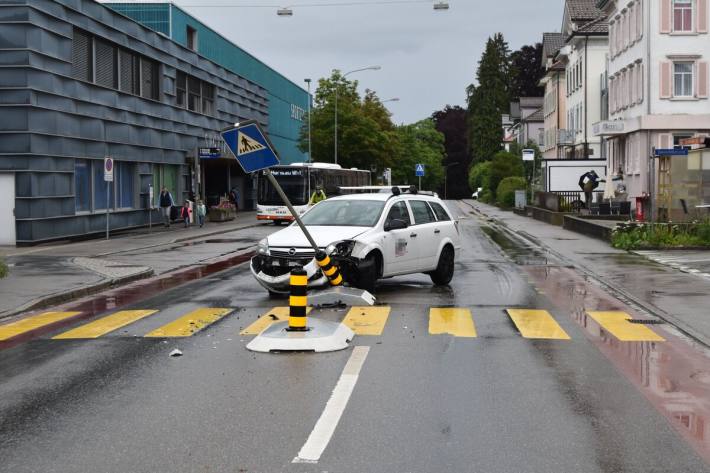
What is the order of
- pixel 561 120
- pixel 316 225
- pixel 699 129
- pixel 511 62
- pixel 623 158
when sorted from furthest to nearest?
pixel 511 62 < pixel 561 120 < pixel 623 158 < pixel 699 129 < pixel 316 225

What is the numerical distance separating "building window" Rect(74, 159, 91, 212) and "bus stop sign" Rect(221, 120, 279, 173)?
23.3 metres

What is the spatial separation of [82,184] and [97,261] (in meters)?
12.2

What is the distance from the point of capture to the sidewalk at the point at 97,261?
15258 mm

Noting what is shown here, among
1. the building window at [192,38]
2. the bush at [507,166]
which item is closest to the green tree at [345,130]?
the bush at [507,166]

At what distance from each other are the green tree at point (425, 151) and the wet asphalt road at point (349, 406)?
362 ft

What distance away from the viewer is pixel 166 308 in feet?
44.6

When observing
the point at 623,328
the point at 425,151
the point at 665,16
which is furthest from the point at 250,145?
the point at 425,151

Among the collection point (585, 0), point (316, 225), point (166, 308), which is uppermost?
point (585, 0)

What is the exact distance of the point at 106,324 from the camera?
39.4ft

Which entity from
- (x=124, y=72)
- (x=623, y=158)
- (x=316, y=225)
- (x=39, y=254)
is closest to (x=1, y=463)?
(x=316, y=225)

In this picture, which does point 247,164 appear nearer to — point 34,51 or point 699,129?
point 34,51

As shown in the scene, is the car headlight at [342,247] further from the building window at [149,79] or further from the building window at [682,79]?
the building window at [682,79]

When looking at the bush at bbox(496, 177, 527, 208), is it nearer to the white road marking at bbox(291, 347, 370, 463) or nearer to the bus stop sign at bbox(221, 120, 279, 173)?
the bus stop sign at bbox(221, 120, 279, 173)

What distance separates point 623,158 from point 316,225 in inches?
1358
